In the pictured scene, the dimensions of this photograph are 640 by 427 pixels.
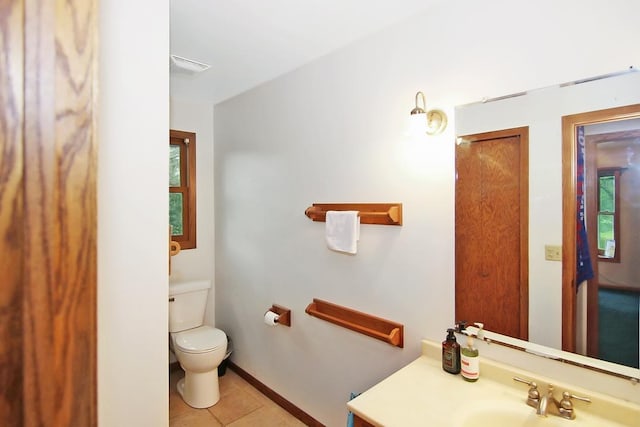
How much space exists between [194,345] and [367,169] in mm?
1733

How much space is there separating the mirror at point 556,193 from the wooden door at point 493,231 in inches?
1.2

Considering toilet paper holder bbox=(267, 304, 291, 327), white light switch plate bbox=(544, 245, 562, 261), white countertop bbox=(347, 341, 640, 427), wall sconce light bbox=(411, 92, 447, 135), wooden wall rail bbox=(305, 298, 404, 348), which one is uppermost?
wall sconce light bbox=(411, 92, 447, 135)

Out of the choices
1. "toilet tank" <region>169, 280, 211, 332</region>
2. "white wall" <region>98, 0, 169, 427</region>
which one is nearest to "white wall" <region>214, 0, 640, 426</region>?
"toilet tank" <region>169, 280, 211, 332</region>

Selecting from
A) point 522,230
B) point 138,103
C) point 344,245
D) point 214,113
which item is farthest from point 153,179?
point 214,113

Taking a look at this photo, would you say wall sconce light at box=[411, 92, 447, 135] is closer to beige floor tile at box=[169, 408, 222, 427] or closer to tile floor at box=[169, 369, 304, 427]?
tile floor at box=[169, 369, 304, 427]

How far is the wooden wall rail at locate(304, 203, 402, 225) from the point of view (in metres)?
1.65

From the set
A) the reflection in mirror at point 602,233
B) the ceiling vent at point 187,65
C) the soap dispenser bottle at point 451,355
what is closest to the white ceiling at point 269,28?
the ceiling vent at point 187,65

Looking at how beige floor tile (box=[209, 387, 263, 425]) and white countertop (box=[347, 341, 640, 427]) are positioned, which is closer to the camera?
white countertop (box=[347, 341, 640, 427])

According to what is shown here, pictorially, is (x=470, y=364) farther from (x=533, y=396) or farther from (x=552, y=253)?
(x=552, y=253)

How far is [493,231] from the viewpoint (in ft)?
4.63

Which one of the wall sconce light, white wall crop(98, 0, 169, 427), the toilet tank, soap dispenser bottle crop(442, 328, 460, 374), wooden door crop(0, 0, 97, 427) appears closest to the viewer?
wooden door crop(0, 0, 97, 427)

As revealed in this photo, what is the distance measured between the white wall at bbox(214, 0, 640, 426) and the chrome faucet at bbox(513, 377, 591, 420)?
407 mm

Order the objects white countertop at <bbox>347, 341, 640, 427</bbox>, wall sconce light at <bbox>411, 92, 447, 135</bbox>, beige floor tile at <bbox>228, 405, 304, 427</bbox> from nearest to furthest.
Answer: white countertop at <bbox>347, 341, 640, 427</bbox>
wall sconce light at <bbox>411, 92, 447, 135</bbox>
beige floor tile at <bbox>228, 405, 304, 427</bbox>

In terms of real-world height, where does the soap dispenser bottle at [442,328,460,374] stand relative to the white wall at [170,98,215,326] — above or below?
below
